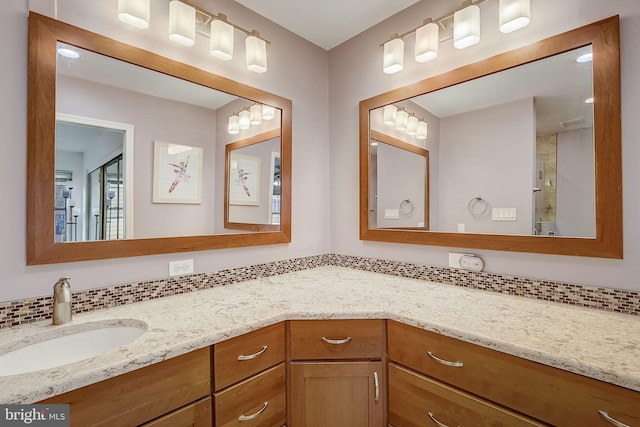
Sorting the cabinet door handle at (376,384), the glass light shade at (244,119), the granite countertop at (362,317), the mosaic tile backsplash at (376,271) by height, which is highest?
the glass light shade at (244,119)

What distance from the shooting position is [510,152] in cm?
151

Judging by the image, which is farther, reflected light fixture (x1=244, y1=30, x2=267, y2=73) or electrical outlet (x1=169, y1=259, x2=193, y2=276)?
reflected light fixture (x1=244, y1=30, x2=267, y2=73)

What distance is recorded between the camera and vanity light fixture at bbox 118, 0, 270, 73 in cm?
134

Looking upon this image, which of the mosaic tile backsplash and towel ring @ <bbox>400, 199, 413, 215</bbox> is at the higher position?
towel ring @ <bbox>400, 199, 413, 215</bbox>

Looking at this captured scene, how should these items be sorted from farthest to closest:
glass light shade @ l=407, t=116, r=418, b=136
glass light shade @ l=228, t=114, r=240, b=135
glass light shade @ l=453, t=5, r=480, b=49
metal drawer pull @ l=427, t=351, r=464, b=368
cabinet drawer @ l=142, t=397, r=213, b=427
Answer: glass light shade @ l=407, t=116, r=418, b=136 → glass light shade @ l=228, t=114, r=240, b=135 → glass light shade @ l=453, t=5, r=480, b=49 → metal drawer pull @ l=427, t=351, r=464, b=368 → cabinet drawer @ l=142, t=397, r=213, b=427

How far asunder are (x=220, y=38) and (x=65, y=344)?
5.09ft

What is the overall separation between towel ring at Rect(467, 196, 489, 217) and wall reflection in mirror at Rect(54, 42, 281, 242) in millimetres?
1337

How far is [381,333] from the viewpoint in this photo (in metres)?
1.30

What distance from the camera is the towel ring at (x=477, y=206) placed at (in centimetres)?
159

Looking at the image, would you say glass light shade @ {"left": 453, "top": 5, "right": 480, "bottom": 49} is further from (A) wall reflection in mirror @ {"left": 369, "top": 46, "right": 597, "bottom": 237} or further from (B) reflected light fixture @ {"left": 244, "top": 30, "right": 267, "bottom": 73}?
(B) reflected light fixture @ {"left": 244, "top": 30, "right": 267, "bottom": 73}

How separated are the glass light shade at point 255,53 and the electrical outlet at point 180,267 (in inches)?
45.9

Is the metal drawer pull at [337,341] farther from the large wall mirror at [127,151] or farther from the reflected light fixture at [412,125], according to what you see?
the reflected light fixture at [412,125]

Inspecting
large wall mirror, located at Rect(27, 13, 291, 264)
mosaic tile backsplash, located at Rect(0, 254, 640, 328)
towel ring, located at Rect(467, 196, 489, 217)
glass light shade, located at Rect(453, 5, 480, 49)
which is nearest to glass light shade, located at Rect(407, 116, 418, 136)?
glass light shade, located at Rect(453, 5, 480, 49)

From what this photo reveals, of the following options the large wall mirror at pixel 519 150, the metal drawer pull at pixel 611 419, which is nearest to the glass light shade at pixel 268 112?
the large wall mirror at pixel 519 150
